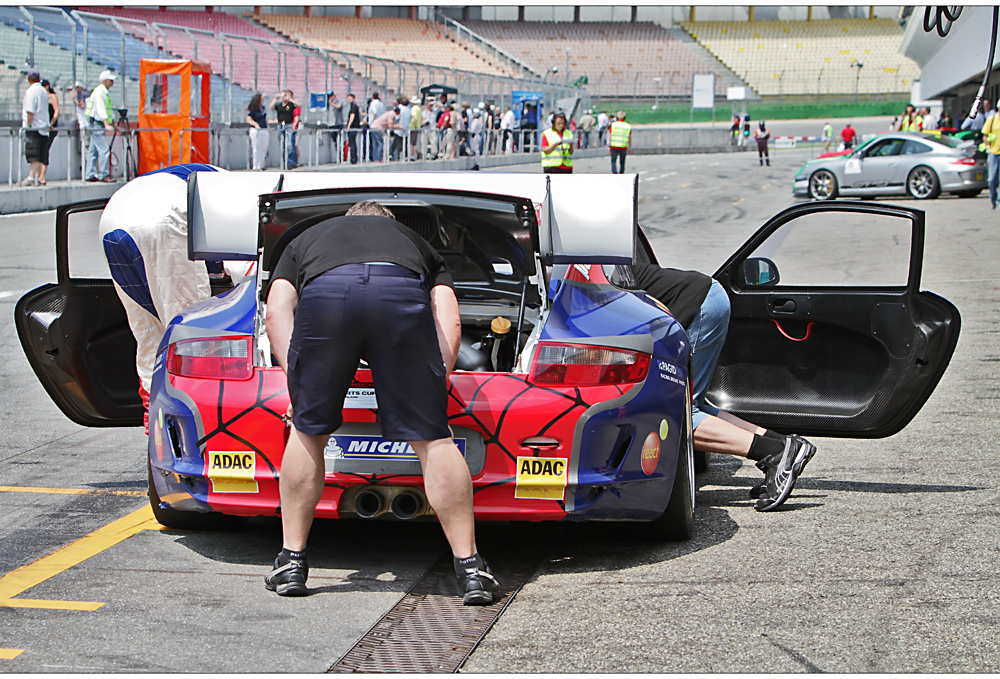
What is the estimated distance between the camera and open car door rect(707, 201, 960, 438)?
569 cm

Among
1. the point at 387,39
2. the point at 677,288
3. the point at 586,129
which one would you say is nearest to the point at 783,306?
the point at 677,288

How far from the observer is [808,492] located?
19.1 feet

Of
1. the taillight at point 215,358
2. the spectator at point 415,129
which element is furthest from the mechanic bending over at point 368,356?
the spectator at point 415,129

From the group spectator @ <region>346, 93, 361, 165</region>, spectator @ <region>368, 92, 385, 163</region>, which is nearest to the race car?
spectator @ <region>346, 93, 361, 165</region>

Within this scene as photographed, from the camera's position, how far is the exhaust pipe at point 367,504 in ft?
14.6

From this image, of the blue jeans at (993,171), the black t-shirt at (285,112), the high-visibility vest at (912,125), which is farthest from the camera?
the high-visibility vest at (912,125)

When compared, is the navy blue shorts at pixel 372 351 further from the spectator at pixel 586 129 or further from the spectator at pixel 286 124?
the spectator at pixel 586 129

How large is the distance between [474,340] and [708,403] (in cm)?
119

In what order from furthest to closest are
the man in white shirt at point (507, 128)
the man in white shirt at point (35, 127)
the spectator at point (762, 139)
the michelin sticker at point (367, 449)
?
the spectator at point (762, 139) → the man in white shirt at point (507, 128) → the man in white shirt at point (35, 127) → the michelin sticker at point (367, 449)

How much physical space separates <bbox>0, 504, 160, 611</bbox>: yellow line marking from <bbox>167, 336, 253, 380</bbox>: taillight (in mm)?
757

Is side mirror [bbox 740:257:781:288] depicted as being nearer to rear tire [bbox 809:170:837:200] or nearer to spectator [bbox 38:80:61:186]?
spectator [bbox 38:80:61:186]

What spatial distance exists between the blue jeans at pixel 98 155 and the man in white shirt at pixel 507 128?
70.2ft

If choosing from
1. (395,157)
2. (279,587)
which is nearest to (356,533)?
(279,587)

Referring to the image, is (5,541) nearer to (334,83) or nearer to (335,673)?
(335,673)
